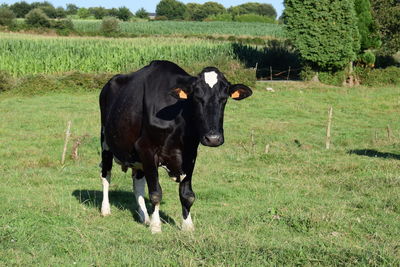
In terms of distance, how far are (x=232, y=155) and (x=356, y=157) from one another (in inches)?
137

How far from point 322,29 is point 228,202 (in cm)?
3137

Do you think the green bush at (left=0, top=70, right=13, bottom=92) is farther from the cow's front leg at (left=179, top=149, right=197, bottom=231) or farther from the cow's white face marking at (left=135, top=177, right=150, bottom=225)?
the cow's front leg at (left=179, top=149, right=197, bottom=231)

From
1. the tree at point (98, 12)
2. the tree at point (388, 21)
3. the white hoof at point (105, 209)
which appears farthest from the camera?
the tree at point (98, 12)

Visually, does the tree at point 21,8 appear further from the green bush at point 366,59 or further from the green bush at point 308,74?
the green bush at point 308,74

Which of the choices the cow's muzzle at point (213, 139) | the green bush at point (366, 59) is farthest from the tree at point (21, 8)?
the cow's muzzle at point (213, 139)

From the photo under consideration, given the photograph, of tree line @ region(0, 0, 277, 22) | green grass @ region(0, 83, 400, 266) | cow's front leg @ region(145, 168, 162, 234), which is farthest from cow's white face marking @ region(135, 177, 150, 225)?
tree line @ region(0, 0, 277, 22)

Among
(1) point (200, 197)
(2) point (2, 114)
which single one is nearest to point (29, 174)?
(1) point (200, 197)

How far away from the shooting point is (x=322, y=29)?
135 ft

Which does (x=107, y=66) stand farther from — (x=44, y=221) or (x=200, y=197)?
(x=44, y=221)

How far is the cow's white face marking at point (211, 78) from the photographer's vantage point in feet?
28.0

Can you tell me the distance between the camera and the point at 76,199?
38.3ft

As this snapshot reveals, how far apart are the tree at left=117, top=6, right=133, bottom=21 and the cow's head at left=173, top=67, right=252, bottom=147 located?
123 m

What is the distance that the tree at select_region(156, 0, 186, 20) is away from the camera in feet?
552

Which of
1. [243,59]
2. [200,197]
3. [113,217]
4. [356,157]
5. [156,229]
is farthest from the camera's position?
[243,59]
